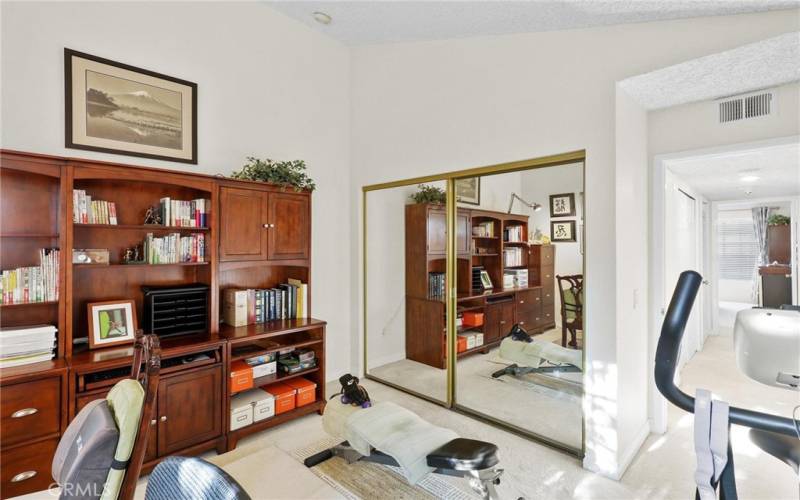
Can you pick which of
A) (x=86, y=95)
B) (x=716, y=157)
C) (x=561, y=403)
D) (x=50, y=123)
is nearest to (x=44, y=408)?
(x=50, y=123)

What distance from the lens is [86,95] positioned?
252 cm

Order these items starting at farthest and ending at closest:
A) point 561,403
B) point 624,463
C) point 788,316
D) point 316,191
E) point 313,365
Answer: point 316,191
point 313,365
point 561,403
point 624,463
point 788,316

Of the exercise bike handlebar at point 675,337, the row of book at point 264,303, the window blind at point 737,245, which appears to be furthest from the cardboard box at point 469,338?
the window blind at point 737,245

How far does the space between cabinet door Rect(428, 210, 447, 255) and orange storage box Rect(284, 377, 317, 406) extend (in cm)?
156

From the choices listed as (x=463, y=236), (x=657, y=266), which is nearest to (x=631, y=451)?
(x=657, y=266)

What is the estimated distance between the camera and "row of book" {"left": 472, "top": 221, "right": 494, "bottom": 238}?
10.5 feet

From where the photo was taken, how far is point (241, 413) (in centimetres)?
265

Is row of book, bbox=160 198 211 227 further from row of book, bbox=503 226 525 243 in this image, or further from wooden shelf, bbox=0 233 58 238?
row of book, bbox=503 226 525 243

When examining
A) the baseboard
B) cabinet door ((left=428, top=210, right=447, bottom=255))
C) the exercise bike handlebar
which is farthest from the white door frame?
the exercise bike handlebar

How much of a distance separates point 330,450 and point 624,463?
6.23 feet

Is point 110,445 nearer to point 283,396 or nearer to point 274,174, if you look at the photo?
point 283,396

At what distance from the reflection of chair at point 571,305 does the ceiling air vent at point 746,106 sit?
151 centimetres

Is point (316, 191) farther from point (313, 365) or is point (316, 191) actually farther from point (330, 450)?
point (330, 450)

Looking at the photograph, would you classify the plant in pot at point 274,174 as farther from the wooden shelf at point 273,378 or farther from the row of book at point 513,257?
the row of book at point 513,257
